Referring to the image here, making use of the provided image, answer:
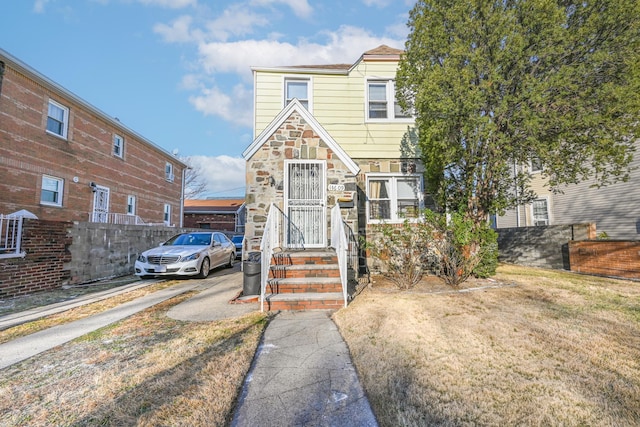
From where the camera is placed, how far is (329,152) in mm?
7562

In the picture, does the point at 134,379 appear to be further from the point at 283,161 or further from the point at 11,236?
the point at 11,236

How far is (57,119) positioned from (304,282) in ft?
43.1

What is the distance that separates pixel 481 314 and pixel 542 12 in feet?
19.7

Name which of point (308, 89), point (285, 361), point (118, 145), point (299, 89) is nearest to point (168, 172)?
point (118, 145)

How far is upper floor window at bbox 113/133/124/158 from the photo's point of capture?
48.9 ft

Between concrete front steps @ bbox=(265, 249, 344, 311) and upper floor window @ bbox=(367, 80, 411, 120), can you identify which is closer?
concrete front steps @ bbox=(265, 249, 344, 311)

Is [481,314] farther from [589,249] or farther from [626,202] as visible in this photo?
[626,202]

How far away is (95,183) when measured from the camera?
13.4 meters

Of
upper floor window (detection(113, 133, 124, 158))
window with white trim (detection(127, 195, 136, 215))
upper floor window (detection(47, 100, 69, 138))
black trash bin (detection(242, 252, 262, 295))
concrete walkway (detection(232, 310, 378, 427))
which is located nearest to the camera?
concrete walkway (detection(232, 310, 378, 427))

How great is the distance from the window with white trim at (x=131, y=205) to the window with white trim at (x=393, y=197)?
14.0 meters

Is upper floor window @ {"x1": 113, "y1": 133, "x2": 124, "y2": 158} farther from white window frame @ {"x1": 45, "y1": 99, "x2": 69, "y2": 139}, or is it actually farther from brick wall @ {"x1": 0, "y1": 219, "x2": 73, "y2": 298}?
brick wall @ {"x1": 0, "y1": 219, "x2": 73, "y2": 298}

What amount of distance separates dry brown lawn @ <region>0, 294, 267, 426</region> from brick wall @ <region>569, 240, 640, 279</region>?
9.51m

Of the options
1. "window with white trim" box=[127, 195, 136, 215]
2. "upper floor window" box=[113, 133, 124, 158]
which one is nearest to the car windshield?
"window with white trim" box=[127, 195, 136, 215]

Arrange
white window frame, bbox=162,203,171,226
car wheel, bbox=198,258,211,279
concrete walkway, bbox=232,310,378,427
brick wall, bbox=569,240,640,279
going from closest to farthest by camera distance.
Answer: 1. concrete walkway, bbox=232,310,378,427
2. brick wall, bbox=569,240,640,279
3. car wheel, bbox=198,258,211,279
4. white window frame, bbox=162,203,171,226
